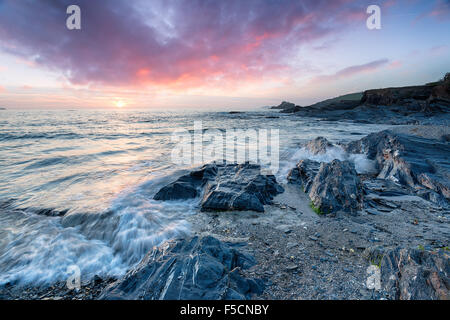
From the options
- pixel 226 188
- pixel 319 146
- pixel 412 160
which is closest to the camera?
pixel 226 188

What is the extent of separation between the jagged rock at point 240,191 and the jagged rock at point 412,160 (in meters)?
4.21

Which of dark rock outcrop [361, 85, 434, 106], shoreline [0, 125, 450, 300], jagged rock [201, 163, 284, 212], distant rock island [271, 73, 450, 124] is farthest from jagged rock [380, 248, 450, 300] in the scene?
dark rock outcrop [361, 85, 434, 106]

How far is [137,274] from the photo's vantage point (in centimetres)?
274

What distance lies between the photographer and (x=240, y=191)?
566cm

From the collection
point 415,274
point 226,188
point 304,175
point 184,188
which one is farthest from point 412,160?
point 184,188

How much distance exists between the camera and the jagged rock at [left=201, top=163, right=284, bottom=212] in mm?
5281

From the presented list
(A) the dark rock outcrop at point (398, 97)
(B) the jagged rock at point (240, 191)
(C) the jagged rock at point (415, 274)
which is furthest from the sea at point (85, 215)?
(A) the dark rock outcrop at point (398, 97)

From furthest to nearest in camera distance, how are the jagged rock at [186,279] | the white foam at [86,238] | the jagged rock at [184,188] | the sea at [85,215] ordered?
the jagged rock at [184,188] < the sea at [85,215] < the white foam at [86,238] < the jagged rock at [186,279]

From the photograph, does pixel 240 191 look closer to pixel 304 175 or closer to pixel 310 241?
pixel 310 241

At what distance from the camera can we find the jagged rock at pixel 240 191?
5281mm

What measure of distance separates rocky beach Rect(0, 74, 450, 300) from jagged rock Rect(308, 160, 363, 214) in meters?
0.03

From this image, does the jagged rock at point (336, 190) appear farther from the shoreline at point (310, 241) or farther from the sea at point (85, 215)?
the sea at point (85, 215)

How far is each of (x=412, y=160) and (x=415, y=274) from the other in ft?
21.3
